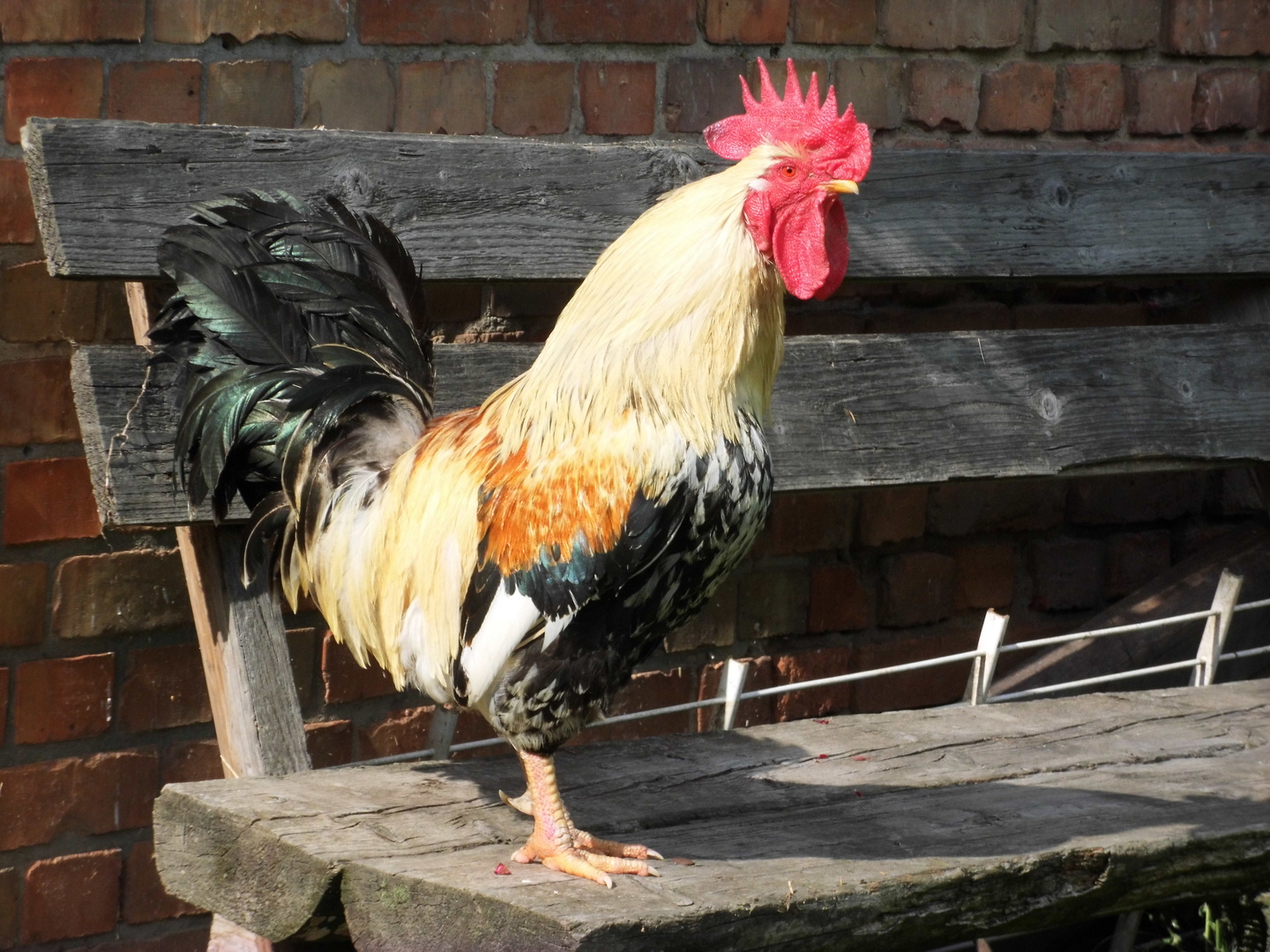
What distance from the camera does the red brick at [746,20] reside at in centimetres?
245

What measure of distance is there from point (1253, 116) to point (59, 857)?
2642 mm

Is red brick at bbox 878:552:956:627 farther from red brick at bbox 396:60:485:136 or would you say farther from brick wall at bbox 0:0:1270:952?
red brick at bbox 396:60:485:136

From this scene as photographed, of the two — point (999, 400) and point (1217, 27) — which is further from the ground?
point (1217, 27)

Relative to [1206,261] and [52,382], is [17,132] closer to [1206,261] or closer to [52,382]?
[52,382]

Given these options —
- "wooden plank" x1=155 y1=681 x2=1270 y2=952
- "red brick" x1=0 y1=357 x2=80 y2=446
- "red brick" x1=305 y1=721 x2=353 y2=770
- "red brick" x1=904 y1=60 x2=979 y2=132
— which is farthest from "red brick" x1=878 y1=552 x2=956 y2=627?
"red brick" x1=0 y1=357 x2=80 y2=446

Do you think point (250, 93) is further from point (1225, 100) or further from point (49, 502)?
point (1225, 100)

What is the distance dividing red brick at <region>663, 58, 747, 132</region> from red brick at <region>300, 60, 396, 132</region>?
0.49 m

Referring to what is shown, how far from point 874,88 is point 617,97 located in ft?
1.70

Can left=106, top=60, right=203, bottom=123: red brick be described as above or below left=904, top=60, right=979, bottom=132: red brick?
below

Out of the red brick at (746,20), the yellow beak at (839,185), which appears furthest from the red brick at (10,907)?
the red brick at (746,20)

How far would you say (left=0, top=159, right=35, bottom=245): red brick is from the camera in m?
2.04

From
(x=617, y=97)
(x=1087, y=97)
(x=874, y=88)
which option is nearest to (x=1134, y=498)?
(x=1087, y=97)

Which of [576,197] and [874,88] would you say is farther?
[874,88]

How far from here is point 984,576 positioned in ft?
9.72
